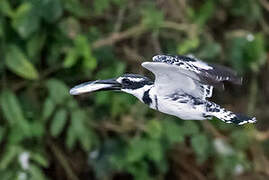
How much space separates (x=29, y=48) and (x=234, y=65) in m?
0.81

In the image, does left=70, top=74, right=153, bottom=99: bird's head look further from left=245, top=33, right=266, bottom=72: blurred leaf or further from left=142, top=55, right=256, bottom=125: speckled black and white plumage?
left=245, top=33, right=266, bottom=72: blurred leaf

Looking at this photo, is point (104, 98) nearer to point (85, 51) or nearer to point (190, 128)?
point (85, 51)

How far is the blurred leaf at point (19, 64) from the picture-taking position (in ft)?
6.93

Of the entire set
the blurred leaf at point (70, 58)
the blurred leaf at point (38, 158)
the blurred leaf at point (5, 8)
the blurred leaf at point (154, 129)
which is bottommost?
the blurred leaf at point (38, 158)

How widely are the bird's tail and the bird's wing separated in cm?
5

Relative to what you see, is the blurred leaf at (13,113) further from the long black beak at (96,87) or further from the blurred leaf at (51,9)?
the long black beak at (96,87)

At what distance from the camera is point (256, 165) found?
2562mm

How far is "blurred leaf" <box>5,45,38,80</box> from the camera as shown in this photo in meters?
2.11

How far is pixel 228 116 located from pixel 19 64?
3.55ft

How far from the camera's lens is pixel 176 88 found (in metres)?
1.27

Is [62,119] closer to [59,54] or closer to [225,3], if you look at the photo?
[59,54]

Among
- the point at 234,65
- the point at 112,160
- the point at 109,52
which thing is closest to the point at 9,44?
the point at 109,52

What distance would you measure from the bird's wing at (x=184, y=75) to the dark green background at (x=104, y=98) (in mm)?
868

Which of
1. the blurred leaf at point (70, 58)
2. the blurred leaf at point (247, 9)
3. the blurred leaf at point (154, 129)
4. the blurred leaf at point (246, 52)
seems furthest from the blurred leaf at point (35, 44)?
the blurred leaf at point (247, 9)
